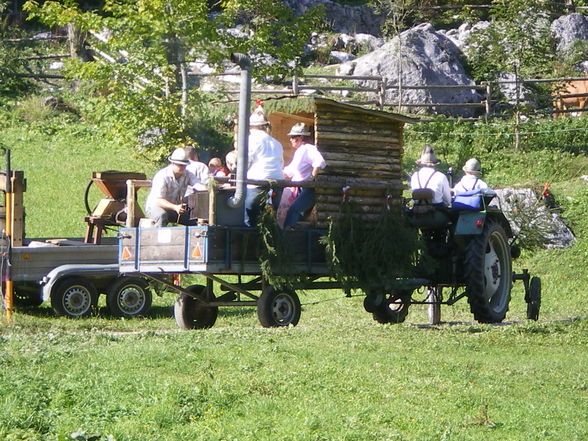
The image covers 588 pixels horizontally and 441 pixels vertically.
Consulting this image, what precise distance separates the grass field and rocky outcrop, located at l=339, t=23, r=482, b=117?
67.8 feet

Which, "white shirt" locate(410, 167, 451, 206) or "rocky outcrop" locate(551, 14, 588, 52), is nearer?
"white shirt" locate(410, 167, 451, 206)

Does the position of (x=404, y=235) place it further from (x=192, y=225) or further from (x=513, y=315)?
(x=513, y=315)

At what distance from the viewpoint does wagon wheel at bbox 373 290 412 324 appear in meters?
15.6

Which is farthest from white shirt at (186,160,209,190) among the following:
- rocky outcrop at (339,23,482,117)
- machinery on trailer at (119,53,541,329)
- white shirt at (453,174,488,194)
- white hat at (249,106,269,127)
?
rocky outcrop at (339,23,482,117)

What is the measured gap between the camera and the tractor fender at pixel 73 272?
56.5 ft

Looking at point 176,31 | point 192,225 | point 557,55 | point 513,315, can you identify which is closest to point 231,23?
point 176,31

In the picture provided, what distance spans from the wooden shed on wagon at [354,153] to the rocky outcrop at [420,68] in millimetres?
19888

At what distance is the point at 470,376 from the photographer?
10.4 meters

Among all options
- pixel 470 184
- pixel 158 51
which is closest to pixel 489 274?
pixel 470 184

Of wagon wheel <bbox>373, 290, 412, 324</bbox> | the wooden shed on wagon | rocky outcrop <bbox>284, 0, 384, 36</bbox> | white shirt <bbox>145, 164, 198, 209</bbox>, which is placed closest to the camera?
the wooden shed on wagon

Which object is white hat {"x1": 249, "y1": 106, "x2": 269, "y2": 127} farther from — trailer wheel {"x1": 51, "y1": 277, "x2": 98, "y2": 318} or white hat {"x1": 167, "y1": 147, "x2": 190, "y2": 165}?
trailer wheel {"x1": 51, "y1": 277, "x2": 98, "y2": 318}

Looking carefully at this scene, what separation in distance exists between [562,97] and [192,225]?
75.8 ft

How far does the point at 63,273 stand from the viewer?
1728 centimetres

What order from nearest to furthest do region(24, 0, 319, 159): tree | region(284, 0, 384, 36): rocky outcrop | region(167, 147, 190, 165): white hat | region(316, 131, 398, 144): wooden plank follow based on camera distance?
region(316, 131, 398, 144): wooden plank, region(167, 147, 190, 165): white hat, region(24, 0, 319, 159): tree, region(284, 0, 384, 36): rocky outcrop
